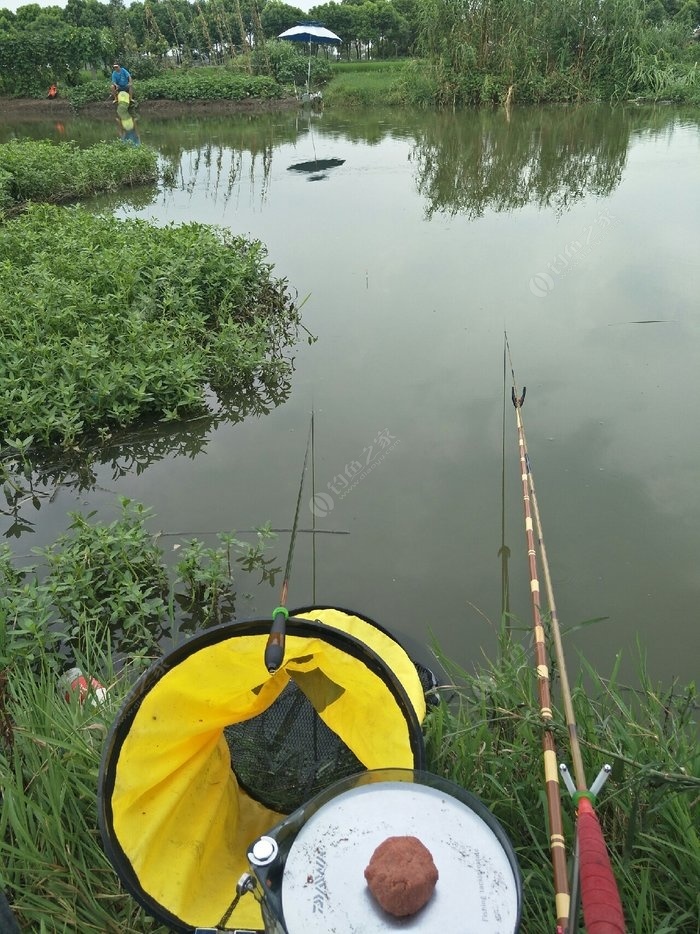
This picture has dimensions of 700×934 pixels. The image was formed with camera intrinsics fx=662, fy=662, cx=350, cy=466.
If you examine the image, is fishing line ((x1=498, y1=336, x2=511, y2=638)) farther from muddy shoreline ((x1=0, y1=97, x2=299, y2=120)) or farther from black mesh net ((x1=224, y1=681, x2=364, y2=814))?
muddy shoreline ((x1=0, y1=97, x2=299, y2=120))

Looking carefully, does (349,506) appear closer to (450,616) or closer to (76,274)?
(450,616)

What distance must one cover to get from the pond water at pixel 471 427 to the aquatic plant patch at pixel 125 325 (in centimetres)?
24

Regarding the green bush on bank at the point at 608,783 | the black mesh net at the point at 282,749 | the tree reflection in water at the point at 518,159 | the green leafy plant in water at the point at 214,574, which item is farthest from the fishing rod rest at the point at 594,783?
the tree reflection in water at the point at 518,159

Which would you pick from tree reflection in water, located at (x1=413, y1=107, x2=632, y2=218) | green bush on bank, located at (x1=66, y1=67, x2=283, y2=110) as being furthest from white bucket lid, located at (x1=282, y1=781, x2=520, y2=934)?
green bush on bank, located at (x1=66, y1=67, x2=283, y2=110)

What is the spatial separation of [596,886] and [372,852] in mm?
322

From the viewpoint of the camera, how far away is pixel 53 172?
7.59 metres

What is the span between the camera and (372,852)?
0.94 m

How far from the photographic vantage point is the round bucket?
2.81 feet

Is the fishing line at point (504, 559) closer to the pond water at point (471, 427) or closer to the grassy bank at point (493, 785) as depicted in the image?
the pond water at point (471, 427)

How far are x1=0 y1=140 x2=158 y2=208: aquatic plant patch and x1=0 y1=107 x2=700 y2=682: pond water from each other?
3.01ft

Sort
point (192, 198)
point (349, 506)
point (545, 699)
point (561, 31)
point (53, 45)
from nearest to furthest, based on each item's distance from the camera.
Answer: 1. point (545, 699)
2. point (349, 506)
3. point (192, 198)
4. point (561, 31)
5. point (53, 45)

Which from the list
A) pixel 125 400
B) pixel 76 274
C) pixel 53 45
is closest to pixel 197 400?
pixel 125 400

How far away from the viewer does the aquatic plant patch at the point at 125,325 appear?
339 cm

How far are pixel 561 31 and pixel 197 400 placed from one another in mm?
14287
